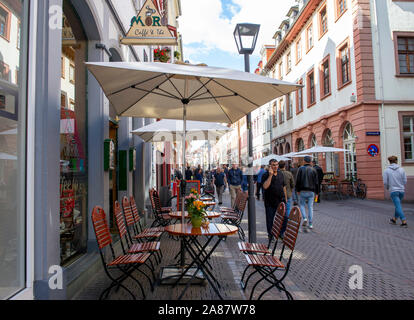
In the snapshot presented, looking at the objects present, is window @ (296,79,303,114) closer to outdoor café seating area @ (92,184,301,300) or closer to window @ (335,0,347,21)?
window @ (335,0,347,21)

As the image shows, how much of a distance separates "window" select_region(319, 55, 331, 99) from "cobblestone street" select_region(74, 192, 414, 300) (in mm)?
13628

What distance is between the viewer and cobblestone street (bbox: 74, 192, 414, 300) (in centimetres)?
412

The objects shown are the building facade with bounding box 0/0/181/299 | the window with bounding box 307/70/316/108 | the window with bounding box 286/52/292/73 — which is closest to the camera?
the building facade with bounding box 0/0/181/299

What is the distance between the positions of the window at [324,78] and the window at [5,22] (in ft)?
66.9

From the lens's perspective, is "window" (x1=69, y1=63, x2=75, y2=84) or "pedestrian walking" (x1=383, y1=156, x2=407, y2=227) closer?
"window" (x1=69, y1=63, x2=75, y2=84)

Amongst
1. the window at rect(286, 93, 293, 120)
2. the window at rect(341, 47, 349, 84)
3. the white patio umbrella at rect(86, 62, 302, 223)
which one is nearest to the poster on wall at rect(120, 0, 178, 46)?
the white patio umbrella at rect(86, 62, 302, 223)

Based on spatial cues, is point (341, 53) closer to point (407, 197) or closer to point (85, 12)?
point (407, 197)

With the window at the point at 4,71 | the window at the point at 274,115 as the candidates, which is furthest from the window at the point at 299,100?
the window at the point at 4,71

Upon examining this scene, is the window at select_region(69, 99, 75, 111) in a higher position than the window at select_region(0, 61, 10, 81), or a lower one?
higher

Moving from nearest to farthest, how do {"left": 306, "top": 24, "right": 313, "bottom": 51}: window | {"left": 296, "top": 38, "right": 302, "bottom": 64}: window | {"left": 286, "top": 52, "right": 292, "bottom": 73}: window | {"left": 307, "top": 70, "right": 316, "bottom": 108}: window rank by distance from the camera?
{"left": 307, "top": 70, "right": 316, "bottom": 108}: window
{"left": 306, "top": 24, "right": 313, "bottom": 51}: window
{"left": 296, "top": 38, "right": 302, "bottom": 64}: window
{"left": 286, "top": 52, "right": 292, "bottom": 73}: window

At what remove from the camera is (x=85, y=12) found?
5438 mm

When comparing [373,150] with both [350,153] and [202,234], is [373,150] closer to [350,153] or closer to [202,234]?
[350,153]

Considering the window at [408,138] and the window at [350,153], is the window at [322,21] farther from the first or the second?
the window at [408,138]
